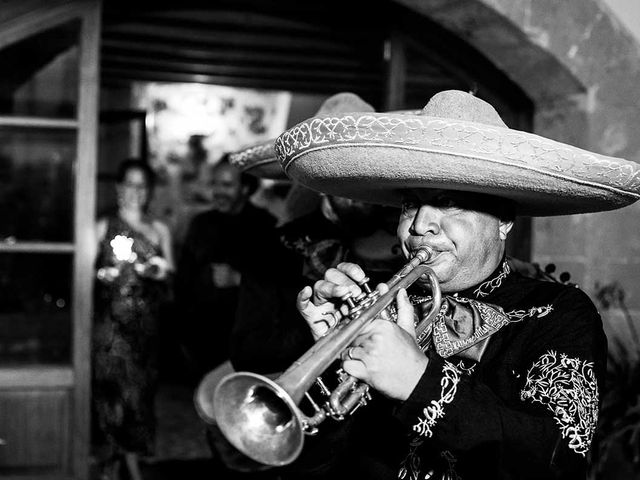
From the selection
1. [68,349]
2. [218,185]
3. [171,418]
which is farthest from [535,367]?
[171,418]

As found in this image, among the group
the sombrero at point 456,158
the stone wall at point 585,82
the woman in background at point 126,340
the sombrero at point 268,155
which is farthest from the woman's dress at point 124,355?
the sombrero at point 456,158

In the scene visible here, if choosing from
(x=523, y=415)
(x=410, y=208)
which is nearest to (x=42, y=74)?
(x=410, y=208)

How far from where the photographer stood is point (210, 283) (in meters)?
4.96

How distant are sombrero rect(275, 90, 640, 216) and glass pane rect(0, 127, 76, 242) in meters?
2.42

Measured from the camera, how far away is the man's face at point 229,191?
527cm

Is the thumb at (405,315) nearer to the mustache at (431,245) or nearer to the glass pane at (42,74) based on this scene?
the mustache at (431,245)

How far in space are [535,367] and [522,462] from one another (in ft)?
0.75

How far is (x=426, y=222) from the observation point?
182cm

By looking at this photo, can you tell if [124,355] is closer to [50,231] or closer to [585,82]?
[50,231]

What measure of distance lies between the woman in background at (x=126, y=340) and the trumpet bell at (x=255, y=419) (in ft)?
10.9

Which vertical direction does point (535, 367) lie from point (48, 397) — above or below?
above

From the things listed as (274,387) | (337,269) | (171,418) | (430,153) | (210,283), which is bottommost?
(171,418)

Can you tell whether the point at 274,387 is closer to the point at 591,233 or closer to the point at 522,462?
the point at 522,462

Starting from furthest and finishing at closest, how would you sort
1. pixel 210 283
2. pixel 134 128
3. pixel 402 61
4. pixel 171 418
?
1. pixel 134 128
2. pixel 171 418
3. pixel 210 283
4. pixel 402 61
